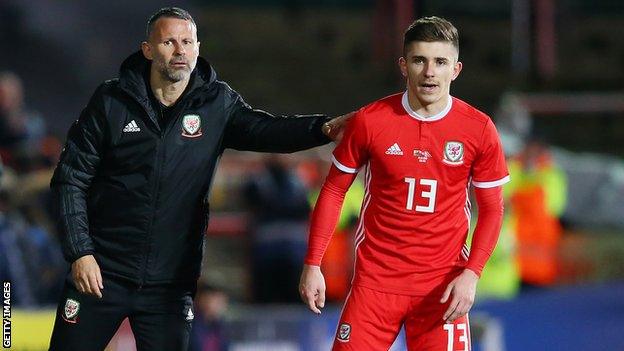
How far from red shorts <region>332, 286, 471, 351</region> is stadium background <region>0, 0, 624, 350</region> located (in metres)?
3.25

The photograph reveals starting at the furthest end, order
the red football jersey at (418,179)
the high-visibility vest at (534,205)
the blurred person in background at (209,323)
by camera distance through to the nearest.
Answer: the high-visibility vest at (534,205) < the blurred person in background at (209,323) < the red football jersey at (418,179)

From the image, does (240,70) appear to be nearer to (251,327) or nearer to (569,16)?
(569,16)

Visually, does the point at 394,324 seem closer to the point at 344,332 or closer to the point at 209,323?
the point at 344,332

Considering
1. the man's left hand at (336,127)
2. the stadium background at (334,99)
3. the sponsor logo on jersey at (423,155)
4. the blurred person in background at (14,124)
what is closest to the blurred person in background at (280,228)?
the stadium background at (334,99)

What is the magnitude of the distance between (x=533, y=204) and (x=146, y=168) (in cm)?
684

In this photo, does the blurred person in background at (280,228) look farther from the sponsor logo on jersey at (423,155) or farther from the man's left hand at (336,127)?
the sponsor logo on jersey at (423,155)

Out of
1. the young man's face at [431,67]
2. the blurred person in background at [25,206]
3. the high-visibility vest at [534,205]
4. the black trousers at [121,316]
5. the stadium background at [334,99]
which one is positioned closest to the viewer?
the young man's face at [431,67]

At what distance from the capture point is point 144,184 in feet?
17.7

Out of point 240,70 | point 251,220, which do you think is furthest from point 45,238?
point 240,70

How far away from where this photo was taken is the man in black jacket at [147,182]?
5.38 metres

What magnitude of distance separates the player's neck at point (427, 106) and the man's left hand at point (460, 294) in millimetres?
638

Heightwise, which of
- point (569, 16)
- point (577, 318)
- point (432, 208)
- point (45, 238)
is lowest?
point (577, 318)

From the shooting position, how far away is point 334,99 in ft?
52.6

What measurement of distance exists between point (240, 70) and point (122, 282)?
10.8 metres
